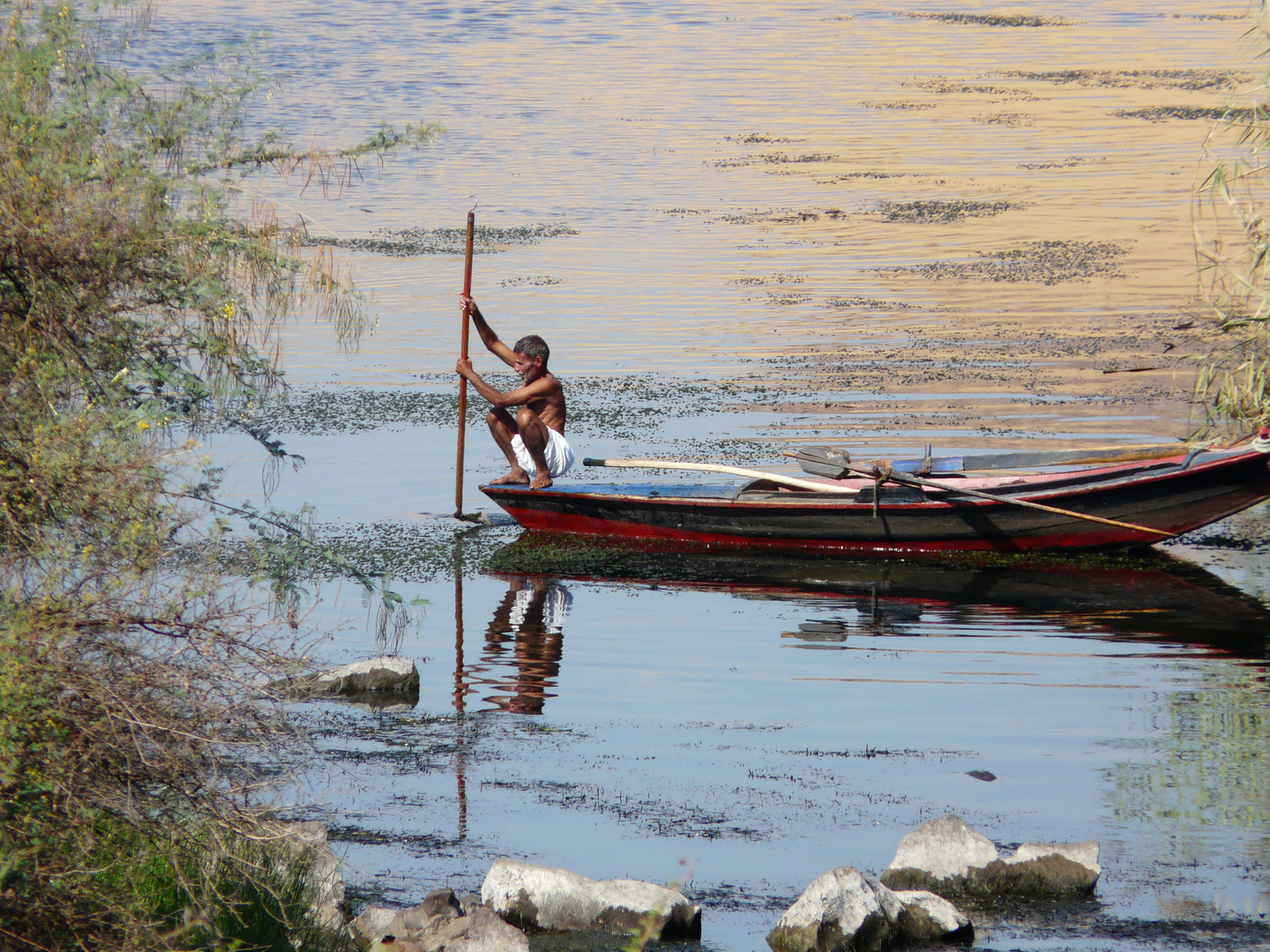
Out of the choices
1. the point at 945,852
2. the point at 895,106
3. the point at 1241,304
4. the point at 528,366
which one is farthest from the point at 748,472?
the point at 895,106

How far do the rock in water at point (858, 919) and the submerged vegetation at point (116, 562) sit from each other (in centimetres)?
167

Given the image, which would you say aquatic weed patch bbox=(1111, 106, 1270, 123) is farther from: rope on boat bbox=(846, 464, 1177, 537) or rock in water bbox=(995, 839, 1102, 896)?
rock in water bbox=(995, 839, 1102, 896)

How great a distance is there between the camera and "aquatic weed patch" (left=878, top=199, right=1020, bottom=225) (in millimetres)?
23781

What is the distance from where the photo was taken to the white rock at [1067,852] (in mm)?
5867

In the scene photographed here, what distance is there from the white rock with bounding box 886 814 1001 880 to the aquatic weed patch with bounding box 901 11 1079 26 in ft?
120

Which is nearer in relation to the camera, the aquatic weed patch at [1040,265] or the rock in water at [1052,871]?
the rock in water at [1052,871]

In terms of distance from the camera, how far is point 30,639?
4.47m

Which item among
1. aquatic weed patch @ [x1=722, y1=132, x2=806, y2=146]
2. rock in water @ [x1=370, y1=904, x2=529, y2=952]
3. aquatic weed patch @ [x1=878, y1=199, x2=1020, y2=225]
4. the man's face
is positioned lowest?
rock in water @ [x1=370, y1=904, x2=529, y2=952]

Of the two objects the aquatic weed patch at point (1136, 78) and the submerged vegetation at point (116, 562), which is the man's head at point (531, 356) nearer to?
the submerged vegetation at point (116, 562)

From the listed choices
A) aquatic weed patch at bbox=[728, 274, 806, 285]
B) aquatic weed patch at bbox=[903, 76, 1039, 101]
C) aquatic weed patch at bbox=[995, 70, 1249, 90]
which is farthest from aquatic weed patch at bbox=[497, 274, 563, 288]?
aquatic weed patch at bbox=[995, 70, 1249, 90]

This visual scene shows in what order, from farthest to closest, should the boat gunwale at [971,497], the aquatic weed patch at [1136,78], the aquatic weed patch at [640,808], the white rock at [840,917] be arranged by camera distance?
the aquatic weed patch at [1136,78]
the boat gunwale at [971,497]
the aquatic weed patch at [640,808]
the white rock at [840,917]

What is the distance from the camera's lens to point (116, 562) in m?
5.08

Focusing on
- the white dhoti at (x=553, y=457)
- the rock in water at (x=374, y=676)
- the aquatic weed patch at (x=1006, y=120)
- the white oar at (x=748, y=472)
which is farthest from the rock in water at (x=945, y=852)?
the aquatic weed patch at (x=1006, y=120)

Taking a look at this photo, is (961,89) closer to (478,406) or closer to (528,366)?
(478,406)
